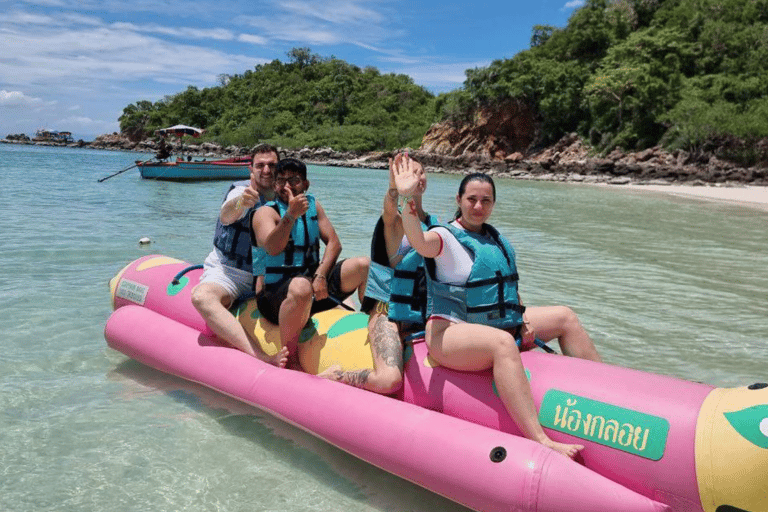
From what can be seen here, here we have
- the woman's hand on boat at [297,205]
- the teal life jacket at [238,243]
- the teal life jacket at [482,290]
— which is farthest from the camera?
the teal life jacket at [238,243]

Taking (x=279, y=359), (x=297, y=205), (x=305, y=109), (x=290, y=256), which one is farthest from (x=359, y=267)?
(x=305, y=109)

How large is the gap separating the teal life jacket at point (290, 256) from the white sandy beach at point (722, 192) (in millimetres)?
16664

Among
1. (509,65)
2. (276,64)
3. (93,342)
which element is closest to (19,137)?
(276,64)

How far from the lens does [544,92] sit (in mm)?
39781

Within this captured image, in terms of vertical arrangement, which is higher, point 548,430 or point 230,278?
point 230,278

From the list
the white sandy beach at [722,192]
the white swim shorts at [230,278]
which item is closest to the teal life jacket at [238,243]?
the white swim shorts at [230,278]

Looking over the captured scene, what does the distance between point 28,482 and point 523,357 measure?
2.19 meters

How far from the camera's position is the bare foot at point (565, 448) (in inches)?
97.7

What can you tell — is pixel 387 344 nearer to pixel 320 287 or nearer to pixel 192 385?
pixel 320 287

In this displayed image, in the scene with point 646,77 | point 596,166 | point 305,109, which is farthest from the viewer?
point 305,109

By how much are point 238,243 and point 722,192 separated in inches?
868

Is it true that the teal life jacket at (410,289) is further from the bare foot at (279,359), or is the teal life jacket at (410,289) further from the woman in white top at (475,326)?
the bare foot at (279,359)

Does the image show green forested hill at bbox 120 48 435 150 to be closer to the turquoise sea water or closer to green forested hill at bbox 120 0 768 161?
green forested hill at bbox 120 0 768 161

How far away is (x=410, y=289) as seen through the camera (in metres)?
3.08
